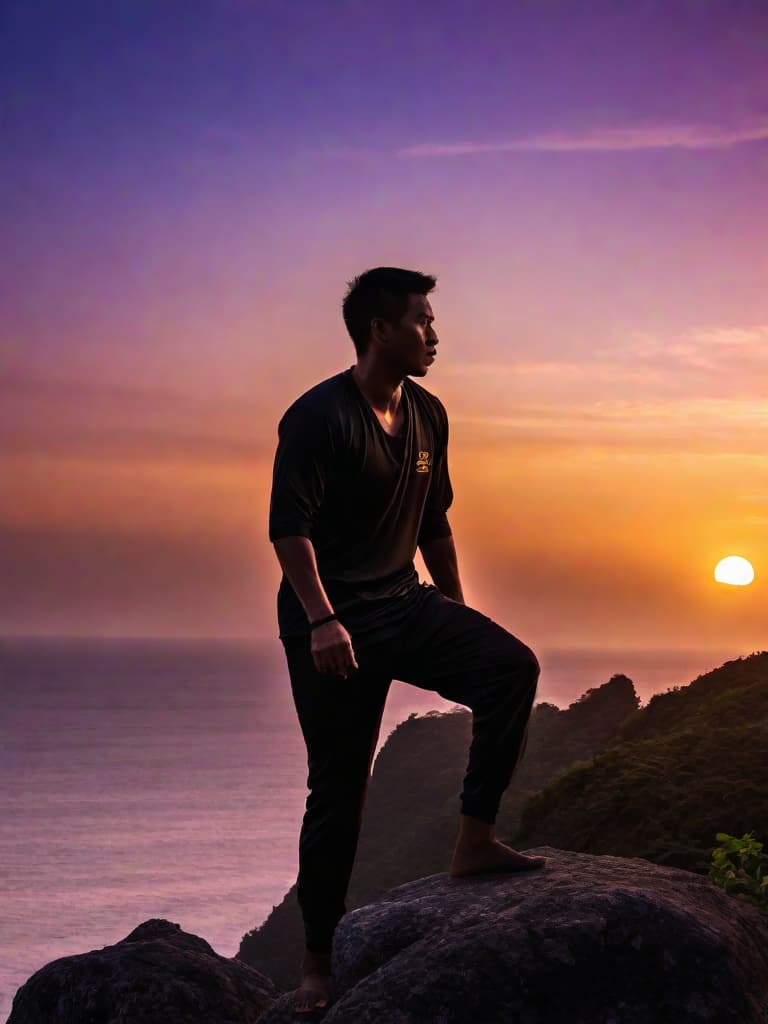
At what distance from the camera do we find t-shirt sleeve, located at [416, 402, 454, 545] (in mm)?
6727

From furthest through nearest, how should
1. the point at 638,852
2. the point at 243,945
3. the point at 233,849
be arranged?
1. the point at 233,849
2. the point at 243,945
3. the point at 638,852

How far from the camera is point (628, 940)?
536 centimetres

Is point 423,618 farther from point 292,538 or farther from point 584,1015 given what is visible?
point 584,1015

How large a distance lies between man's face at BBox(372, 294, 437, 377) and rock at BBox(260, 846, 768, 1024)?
270 centimetres

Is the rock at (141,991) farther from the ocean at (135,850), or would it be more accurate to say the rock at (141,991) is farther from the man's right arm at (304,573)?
the ocean at (135,850)

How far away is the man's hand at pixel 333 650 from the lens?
549 centimetres

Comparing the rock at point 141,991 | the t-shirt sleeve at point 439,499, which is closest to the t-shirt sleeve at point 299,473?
the t-shirt sleeve at point 439,499

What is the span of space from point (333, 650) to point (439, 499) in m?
1.58

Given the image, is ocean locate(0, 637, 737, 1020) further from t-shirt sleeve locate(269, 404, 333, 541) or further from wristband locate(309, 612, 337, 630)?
wristband locate(309, 612, 337, 630)

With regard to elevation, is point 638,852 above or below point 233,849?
above

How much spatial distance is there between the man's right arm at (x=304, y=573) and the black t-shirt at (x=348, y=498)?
2.2 inches

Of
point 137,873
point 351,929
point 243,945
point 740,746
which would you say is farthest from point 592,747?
point 137,873

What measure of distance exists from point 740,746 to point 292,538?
4.68 metres

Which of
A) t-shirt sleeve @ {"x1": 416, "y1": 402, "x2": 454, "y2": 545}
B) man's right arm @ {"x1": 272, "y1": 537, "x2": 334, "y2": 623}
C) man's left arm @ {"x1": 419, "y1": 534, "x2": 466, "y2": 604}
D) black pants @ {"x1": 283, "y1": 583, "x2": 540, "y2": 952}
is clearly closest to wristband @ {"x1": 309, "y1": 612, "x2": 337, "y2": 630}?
man's right arm @ {"x1": 272, "y1": 537, "x2": 334, "y2": 623}
